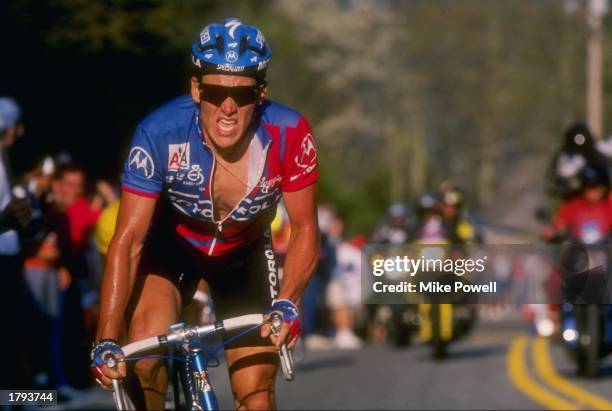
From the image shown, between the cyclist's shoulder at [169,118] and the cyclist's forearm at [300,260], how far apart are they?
24.5 inches

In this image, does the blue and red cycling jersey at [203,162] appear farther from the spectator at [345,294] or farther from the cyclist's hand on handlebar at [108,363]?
the spectator at [345,294]

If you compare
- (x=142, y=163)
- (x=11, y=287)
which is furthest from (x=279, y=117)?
(x=11, y=287)

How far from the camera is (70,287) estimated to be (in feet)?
43.2

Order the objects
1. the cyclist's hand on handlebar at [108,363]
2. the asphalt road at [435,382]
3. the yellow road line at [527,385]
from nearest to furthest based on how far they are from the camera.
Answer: the cyclist's hand on handlebar at [108,363], the yellow road line at [527,385], the asphalt road at [435,382]

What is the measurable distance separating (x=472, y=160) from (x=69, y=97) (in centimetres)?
5607

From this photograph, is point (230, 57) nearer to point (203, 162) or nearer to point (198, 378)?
point (203, 162)

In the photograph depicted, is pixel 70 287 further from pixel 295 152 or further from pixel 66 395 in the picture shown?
pixel 295 152

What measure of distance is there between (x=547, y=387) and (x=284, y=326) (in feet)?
27.1

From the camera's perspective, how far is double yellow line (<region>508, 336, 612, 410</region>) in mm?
12180

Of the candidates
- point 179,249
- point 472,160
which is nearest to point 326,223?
point 179,249

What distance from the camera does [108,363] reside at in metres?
5.94

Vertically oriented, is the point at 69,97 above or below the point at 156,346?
above

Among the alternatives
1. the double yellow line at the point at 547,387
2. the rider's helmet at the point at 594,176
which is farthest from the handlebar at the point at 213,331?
the rider's helmet at the point at 594,176

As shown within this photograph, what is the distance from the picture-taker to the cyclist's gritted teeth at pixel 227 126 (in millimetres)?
6609
